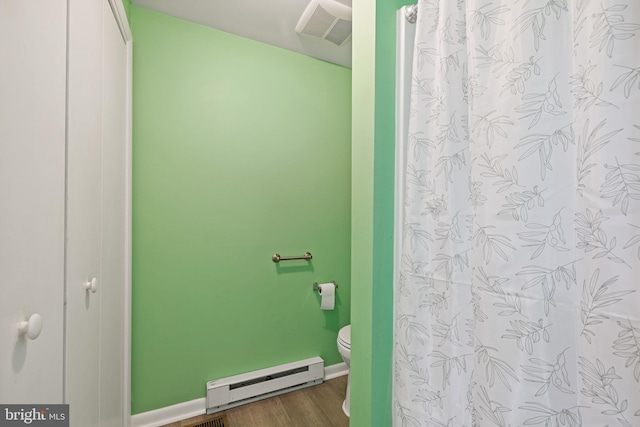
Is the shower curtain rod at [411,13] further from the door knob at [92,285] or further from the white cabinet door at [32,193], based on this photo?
the door knob at [92,285]

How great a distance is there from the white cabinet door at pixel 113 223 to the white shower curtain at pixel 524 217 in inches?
43.9

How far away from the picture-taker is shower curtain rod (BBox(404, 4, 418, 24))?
0.80m

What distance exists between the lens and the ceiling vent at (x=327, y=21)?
1.33 meters

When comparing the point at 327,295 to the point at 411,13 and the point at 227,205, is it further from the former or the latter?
the point at 411,13

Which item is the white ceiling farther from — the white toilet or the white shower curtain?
the white toilet

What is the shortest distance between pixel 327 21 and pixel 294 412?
2337 mm

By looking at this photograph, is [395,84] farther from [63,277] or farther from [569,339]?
[63,277]

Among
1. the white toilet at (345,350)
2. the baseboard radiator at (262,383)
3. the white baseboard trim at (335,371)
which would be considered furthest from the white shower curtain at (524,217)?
the white baseboard trim at (335,371)

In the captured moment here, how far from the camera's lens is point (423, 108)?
75cm

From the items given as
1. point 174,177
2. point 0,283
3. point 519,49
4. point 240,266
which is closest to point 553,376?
point 519,49

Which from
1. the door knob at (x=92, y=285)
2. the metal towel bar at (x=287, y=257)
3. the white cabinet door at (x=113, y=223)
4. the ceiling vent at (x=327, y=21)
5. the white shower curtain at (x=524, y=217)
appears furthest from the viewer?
the metal towel bar at (x=287, y=257)

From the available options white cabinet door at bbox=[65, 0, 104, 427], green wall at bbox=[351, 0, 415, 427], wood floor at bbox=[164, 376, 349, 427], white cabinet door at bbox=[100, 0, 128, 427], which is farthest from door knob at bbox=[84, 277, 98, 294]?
wood floor at bbox=[164, 376, 349, 427]

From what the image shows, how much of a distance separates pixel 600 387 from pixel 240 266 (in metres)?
1.56

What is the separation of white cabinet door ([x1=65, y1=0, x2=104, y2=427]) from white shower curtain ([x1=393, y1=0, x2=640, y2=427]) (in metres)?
0.93
